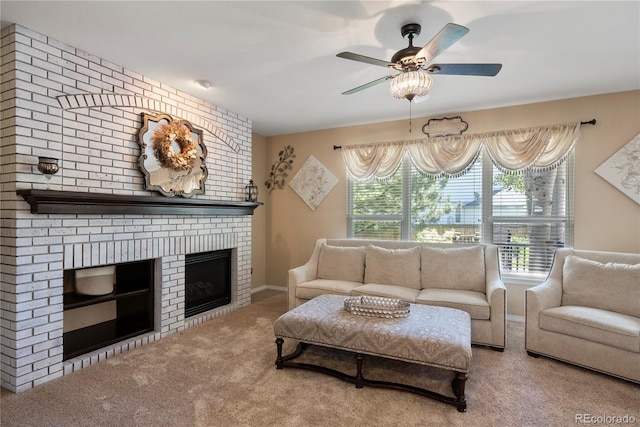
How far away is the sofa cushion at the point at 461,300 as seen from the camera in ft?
9.72

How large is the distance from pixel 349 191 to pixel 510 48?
2.67 m

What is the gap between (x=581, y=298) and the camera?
288 cm

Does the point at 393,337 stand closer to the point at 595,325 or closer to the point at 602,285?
the point at 595,325

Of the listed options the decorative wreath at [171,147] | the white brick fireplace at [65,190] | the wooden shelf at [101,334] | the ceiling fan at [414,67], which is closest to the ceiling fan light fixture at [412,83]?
the ceiling fan at [414,67]

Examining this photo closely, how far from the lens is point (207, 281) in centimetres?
398

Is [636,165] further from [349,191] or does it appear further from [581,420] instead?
[349,191]

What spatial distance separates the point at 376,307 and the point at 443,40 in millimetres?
1955

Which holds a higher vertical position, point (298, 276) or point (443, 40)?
point (443, 40)

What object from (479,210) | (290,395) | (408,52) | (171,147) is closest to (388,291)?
(290,395)

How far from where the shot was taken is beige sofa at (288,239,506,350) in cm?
298

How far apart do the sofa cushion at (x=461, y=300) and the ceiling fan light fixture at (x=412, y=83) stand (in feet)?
6.41

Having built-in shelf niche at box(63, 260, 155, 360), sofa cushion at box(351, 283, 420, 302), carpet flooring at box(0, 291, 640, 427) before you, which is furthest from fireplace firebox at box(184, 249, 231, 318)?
sofa cushion at box(351, 283, 420, 302)

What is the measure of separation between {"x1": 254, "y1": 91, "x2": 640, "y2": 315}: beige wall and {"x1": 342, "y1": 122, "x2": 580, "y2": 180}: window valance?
124mm

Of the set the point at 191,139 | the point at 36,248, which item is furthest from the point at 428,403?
the point at 191,139
